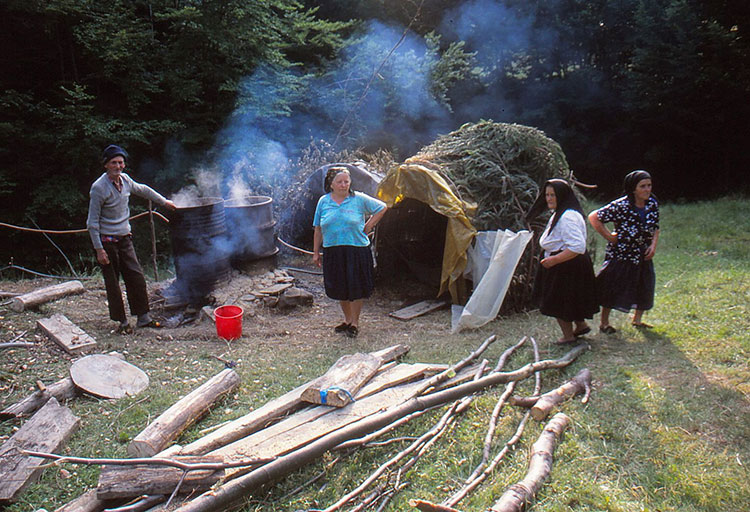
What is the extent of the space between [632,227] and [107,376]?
509cm

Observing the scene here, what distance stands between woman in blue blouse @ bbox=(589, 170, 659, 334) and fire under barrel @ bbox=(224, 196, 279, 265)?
4.45 m

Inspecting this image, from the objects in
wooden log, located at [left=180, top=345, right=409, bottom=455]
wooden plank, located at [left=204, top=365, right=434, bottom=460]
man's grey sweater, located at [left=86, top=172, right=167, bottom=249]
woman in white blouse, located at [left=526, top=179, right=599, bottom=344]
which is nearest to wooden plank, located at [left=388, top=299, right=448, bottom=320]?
woman in white blouse, located at [left=526, top=179, right=599, bottom=344]

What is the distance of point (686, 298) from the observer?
6.38 meters

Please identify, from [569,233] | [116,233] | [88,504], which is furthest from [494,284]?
[88,504]

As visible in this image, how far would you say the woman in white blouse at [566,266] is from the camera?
484 cm

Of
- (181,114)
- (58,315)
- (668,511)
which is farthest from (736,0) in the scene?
(58,315)

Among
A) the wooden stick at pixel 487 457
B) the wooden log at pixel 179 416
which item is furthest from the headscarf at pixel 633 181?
the wooden log at pixel 179 416

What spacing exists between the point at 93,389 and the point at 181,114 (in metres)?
8.80

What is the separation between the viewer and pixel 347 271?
5793 millimetres

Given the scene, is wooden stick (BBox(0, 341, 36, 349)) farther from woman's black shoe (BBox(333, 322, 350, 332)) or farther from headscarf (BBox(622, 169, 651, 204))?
headscarf (BBox(622, 169, 651, 204))

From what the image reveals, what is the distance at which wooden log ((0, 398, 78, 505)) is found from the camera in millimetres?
3285

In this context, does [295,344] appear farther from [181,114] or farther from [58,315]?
[181,114]

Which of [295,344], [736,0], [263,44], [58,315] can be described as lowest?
[295,344]

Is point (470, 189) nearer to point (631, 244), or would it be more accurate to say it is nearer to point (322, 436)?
point (631, 244)
